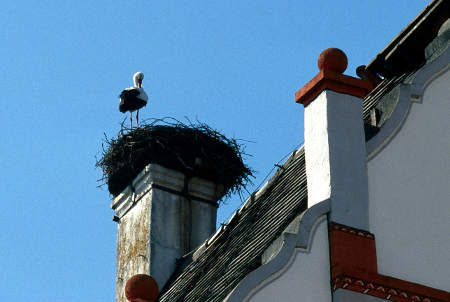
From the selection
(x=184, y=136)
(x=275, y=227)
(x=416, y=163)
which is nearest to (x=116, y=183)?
(x=184, y=136)

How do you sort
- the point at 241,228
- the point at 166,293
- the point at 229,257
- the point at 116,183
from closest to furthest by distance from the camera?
the point at 229,257 < the point at 241,228 < the point at 166,293 < the point at 116,183

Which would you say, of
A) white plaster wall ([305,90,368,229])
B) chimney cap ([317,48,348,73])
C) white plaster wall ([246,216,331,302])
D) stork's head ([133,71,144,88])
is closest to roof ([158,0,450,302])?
white plaster wall ([305,90,368,229])

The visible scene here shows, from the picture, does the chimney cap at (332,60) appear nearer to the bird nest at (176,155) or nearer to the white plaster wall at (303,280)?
the white plaster wall at (303,280)

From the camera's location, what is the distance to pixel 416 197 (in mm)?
9711

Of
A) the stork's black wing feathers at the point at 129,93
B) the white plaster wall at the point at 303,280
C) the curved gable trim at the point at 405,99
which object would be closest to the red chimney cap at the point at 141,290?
the white plaster wall at the point at 303,280

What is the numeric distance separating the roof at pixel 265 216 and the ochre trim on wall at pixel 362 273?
2.43 ft

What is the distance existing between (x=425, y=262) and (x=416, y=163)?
0.84m

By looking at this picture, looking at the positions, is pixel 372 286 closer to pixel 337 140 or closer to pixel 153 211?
pixel 337 140

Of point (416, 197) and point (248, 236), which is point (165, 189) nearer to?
point (248, 236)

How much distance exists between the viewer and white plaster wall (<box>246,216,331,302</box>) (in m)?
8.90

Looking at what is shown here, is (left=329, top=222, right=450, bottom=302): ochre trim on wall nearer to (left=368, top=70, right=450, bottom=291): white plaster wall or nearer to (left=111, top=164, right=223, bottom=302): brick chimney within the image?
(left=368, top=70, right=450, bottom=291): white plaster wall

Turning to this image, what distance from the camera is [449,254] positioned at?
9.54m

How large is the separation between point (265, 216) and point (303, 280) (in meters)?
2.60

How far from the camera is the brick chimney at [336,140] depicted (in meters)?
9.48
